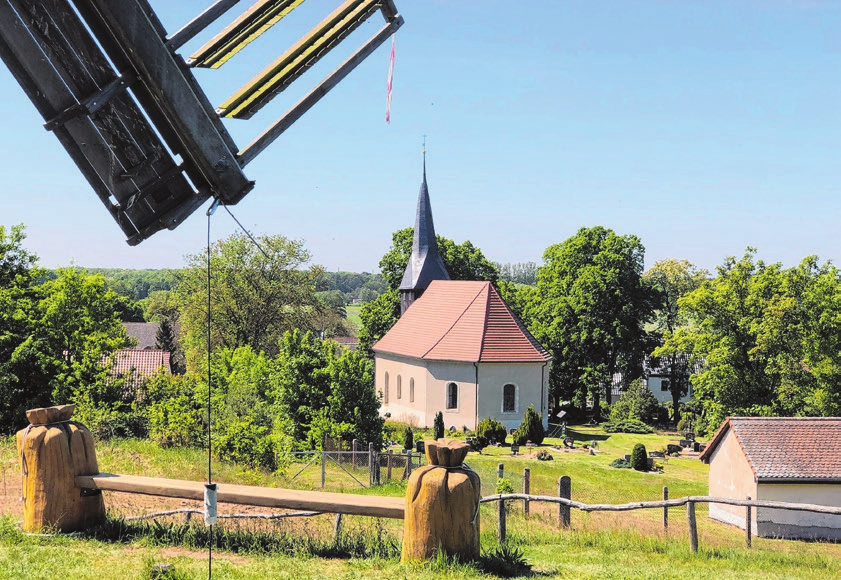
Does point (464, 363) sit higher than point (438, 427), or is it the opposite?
point (464, 363)

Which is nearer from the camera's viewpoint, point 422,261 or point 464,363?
point 464,363

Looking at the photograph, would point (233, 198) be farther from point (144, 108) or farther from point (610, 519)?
point (610, 519)

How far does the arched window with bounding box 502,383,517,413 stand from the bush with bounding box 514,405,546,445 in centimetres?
226

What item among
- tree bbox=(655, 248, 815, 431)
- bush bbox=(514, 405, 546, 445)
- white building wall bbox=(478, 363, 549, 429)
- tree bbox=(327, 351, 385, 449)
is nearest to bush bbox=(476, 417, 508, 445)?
bush bbox=(514, 405, 546, 445)

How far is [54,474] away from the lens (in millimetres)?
8117

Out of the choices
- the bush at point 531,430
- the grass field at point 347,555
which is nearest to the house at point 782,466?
the grass field at point 347,555

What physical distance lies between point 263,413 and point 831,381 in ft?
83.2

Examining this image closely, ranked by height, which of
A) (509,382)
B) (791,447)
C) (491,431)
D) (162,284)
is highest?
(162,284)

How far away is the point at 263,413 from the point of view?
995 inches

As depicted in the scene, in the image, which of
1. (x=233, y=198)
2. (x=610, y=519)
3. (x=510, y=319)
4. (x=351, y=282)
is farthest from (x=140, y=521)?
(x=351, y=282)

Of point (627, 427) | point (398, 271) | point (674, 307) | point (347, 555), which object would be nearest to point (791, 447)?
point (347, 555)

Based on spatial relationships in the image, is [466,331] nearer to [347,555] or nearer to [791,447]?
[791,447]

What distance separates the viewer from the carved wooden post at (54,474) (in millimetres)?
8102

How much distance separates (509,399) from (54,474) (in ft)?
108
